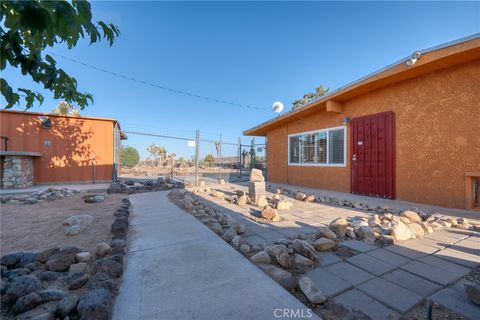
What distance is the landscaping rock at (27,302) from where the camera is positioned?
139 centimetres

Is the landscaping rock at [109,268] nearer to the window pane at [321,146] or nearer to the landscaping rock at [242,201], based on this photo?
the landscaping rock at [242,201]

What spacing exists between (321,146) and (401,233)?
509 cm

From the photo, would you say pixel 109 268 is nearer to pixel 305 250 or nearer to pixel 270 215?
pixel 305 250

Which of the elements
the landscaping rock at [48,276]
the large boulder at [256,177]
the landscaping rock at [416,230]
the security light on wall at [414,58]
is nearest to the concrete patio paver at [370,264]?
the landscaping rock at [416,230]

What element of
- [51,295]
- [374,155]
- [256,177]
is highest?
Answer: [374,155]

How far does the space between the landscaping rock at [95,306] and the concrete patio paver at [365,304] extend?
1616 mm

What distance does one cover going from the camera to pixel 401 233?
288 centimetres

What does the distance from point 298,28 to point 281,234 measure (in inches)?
339

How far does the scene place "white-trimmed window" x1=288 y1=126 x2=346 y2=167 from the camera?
22.9 ft

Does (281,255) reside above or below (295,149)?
below

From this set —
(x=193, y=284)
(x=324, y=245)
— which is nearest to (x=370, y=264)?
(x=324, y=245)

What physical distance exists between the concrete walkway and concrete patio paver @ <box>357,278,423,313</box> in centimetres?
68

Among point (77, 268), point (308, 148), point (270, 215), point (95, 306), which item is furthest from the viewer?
point (308, 148)

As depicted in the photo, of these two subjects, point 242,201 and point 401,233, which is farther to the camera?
point 242,201
